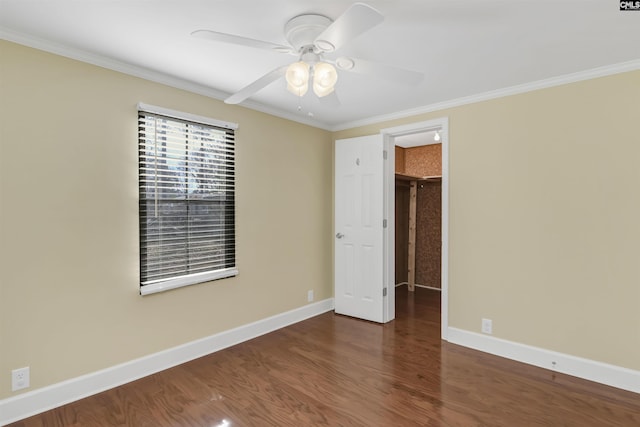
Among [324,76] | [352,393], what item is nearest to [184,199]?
[324,76]

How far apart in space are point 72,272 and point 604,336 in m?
3.87

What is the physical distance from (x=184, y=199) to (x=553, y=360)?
3323mm

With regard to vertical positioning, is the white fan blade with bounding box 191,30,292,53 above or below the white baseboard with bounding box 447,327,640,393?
above

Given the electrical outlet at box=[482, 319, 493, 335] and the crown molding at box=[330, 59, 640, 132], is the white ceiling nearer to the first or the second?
the crown molding at box=[330, 59, 640, 132]

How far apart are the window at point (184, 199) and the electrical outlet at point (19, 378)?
781 mm

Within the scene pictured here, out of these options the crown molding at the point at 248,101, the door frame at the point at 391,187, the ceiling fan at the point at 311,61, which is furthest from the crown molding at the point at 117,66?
the door frame at the point at 391,187

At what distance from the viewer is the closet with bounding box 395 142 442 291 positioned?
5.08 metres

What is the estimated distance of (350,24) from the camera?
4.35ft

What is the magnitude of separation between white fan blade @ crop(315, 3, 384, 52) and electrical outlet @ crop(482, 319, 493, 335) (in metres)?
2.74

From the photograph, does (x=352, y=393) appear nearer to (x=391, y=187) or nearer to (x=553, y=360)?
(x=553, y=360)

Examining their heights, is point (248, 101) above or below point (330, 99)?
above

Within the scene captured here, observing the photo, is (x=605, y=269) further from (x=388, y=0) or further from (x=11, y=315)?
(x=11, y=315)

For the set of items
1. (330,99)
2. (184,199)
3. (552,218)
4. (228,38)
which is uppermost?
(228,38)

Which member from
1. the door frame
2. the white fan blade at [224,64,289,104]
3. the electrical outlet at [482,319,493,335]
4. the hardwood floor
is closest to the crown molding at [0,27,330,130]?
the white fan blade at [224,64,289,104]
